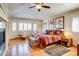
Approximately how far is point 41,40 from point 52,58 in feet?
7.25

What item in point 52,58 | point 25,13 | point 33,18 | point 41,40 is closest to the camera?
point 52,58

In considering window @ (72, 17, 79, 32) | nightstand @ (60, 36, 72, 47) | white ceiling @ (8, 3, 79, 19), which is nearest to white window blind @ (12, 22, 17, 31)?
white ceiling @ (8, 3, 79, 19)

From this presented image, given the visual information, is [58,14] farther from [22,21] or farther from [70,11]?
[22,21]

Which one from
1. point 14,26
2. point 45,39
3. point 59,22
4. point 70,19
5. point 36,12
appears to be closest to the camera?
point 14,26

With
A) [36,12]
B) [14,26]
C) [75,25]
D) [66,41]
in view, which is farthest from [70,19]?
[14,26]

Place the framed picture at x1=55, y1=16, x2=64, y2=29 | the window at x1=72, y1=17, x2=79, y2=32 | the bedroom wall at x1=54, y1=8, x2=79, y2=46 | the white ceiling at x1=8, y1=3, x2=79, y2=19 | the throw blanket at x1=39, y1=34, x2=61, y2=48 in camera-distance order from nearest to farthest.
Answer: the white ceiling at x1=8, y1=3, x2=79, y2=19 < the window at x1=72, y1=17, x2=79, y2=32 < the bedroom wall at x1=54, y1=8, x2=79, y2=46 < the framed picture at x1=55, y1=16, x2=64, y2=29 < the throw blanket at x1=39, y1=34, x2=61, y2=48

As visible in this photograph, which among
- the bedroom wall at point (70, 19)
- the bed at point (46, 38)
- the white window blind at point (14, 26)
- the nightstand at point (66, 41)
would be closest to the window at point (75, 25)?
the bedroom wall at point (70, 19)

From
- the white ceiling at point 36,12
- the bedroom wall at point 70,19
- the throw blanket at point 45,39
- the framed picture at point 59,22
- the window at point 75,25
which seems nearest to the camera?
the white ceiling at point 36,12

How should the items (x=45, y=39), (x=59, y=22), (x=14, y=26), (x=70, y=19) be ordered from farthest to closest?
(x=45, y=39) → (x=59, y=22) → (x=70, y=19) → (x=14, y=26)

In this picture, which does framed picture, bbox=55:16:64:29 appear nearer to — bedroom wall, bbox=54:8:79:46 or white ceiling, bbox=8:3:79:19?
bedroom wall, bbox=54:8:79:46

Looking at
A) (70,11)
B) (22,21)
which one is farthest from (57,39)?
(22,21)

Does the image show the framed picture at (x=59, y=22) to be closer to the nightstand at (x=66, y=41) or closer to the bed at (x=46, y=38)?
the bed at (x=46, y=38)

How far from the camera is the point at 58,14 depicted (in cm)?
268

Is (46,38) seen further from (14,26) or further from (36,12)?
(14,26)
